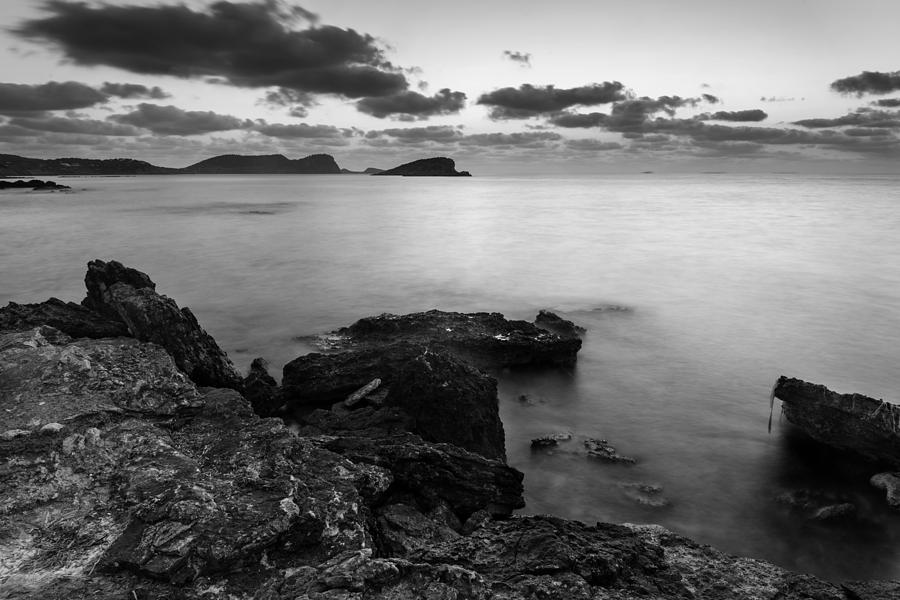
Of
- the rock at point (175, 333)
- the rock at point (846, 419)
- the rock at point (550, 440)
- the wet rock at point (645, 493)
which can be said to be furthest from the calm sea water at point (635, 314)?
the rock at point (175, 333)

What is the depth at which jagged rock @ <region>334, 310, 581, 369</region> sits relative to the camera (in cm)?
1209

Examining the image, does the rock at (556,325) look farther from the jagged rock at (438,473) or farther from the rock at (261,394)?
the jagged rock at (438,473)

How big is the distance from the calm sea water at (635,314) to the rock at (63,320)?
423 centimetres

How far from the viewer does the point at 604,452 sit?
9188 millimetres

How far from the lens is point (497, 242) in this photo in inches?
1375

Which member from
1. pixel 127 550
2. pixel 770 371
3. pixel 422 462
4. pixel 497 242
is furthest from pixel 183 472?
pixel 497 242

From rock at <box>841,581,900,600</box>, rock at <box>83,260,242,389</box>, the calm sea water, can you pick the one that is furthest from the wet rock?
rock at <box>83,260,242,389</box>

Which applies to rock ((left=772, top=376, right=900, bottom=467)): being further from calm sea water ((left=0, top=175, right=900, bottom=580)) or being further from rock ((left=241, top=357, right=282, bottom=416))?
rock ((left=241, top=357, right=282, bottom=416))

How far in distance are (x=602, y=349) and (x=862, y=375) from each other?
5988 mm

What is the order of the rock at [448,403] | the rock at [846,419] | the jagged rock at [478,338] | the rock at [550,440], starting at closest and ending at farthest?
the rock at [448,403] < the rock at [846,419] < the rock at [550,440] < the jagged rock at [478,338]

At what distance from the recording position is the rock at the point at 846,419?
26.9 feet

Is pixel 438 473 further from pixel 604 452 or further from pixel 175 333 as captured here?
pixel 175 333

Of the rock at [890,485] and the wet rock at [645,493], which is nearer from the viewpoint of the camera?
the rock at [890,485]

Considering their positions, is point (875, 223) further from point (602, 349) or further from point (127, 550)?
point (127, 550)
